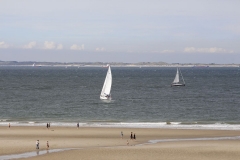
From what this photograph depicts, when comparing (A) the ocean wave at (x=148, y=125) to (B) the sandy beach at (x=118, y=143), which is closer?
(B) the sandy beach at (x=118, y=143)

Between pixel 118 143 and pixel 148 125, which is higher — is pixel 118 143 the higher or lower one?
the higher one

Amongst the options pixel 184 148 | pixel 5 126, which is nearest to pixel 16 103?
pixel 5 126

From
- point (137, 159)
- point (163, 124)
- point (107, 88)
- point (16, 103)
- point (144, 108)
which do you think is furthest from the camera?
point (107, 88)

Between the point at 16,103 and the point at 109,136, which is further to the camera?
the point at 16,103

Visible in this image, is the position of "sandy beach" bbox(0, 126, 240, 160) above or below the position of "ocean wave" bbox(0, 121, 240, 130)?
above

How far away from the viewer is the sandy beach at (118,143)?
43625 mm

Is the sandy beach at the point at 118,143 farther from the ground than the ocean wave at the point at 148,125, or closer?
farther from the ground

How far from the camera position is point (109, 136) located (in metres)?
56.3

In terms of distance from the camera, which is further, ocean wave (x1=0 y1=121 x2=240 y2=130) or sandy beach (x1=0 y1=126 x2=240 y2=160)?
ocean wave (x1=0 y1=121 x2=240 y2=130)

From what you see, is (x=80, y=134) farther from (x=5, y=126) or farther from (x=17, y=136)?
(x=5, y=126)

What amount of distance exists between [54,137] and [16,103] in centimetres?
4618

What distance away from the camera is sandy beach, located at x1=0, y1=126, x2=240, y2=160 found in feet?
143

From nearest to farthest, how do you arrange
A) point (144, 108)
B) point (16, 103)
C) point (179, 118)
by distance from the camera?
point (179, 118)
point (144, 108)
point (16, 103)

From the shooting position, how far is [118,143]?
51156 millimetres
